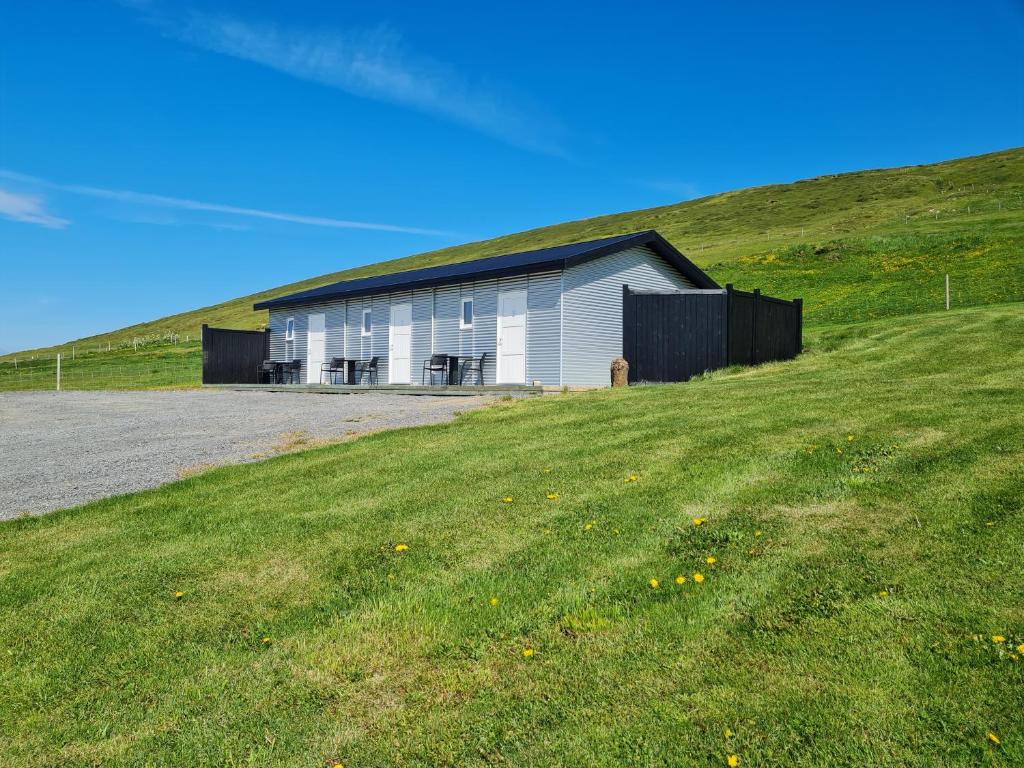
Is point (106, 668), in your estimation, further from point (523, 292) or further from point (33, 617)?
point (523, 292)

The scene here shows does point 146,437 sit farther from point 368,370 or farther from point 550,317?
point 368,370

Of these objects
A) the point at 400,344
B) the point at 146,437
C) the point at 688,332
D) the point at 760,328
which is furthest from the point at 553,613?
the point at 400,344

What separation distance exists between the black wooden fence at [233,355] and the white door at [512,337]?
14.3 meters

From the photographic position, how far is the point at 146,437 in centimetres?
1120

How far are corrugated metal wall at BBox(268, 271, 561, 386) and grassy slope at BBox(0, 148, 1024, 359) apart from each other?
16.3 m

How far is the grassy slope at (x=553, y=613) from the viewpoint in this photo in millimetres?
2664

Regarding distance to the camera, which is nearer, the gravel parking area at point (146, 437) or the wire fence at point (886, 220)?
the gravel parking area at point (146, 437)

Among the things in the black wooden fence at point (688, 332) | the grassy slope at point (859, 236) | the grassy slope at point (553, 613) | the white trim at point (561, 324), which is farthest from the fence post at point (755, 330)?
the grassy slope at point (859, 236)

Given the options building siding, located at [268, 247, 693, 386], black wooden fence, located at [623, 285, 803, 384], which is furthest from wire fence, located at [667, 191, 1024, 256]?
black wooden fence, located at [623, 285, 803, 384]

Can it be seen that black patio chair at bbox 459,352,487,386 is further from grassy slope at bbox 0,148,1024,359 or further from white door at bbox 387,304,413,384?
grassy slope at bbox 0,148,1024,359

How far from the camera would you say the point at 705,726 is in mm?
2615

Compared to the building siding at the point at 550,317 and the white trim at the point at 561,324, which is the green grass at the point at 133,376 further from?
the white trim at the point at 561,324

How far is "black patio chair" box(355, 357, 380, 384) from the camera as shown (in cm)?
2390

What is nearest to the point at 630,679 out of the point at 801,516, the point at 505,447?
the point at 801,516
